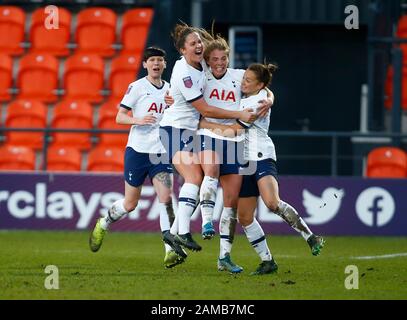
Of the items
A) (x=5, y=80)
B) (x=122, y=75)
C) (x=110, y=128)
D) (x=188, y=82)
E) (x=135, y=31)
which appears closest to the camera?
(x=188, y=82)

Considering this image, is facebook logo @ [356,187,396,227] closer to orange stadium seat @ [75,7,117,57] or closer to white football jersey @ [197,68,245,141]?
orange stadium seat @ [75,7,117,57]

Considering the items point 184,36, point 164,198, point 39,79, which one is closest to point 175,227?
point 164,198

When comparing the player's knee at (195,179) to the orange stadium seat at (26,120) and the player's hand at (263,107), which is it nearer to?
the player's hand at (263,107)

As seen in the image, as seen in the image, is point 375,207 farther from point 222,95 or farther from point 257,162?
point 222,95

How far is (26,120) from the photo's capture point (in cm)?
1925

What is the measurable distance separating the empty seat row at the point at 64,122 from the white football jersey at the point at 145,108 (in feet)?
19.8

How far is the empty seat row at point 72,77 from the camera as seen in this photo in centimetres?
1984

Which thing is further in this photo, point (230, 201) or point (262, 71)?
point (230, 201)

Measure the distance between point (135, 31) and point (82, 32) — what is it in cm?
87

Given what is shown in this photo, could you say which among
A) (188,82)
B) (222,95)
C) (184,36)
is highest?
(184,36)

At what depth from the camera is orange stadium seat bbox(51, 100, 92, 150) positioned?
1891 cm

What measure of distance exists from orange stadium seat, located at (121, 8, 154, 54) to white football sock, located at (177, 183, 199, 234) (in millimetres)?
8950

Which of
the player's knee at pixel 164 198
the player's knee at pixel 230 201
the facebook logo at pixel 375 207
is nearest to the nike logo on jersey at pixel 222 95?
the player's knee at pixel 230 201
